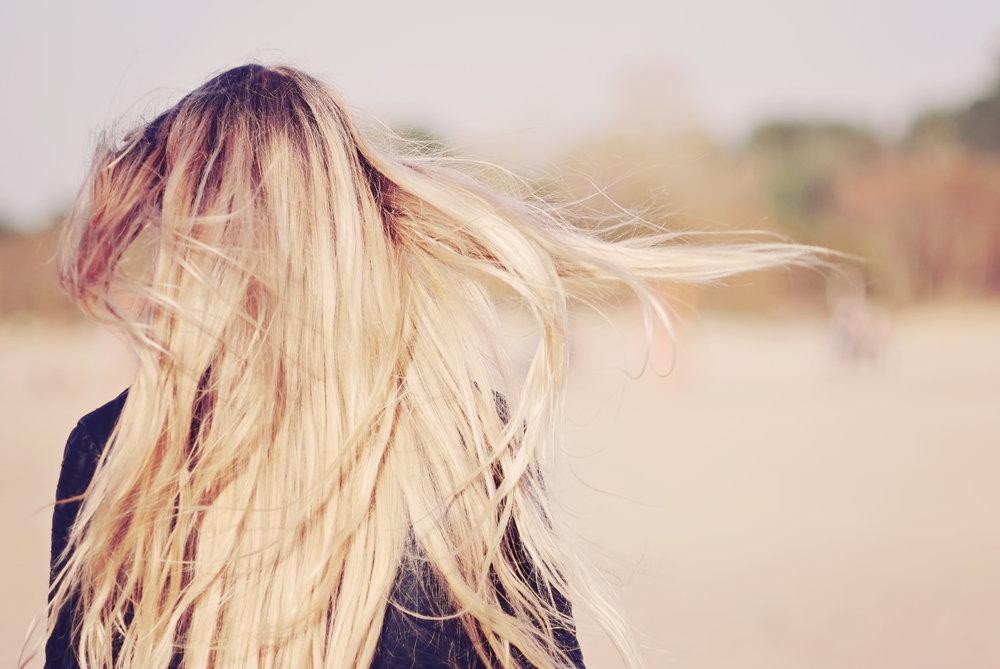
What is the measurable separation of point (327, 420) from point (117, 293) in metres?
0.45

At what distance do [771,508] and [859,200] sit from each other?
30.3 metres

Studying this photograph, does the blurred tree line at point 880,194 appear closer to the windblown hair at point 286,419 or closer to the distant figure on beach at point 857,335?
the distant figure on beach at point 857,335

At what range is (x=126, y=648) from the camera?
146 cm

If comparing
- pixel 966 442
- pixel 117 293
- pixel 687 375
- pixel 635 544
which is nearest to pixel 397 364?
pixel 117 293

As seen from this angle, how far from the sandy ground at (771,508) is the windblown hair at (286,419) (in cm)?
35

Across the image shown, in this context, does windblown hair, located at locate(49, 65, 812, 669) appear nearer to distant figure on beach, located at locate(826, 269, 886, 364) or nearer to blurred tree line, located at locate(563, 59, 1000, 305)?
distant figure on beach, located at locate(826, 269, 886, 364)

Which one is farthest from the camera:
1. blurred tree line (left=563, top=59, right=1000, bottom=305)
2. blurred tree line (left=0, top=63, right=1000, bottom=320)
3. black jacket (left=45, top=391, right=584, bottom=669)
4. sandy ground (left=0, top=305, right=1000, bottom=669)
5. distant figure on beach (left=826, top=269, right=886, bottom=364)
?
blurred tree line (left=563, top=59, right=1000, bottom=305)

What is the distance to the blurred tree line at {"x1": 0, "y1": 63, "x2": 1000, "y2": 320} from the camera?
3080 centimetres

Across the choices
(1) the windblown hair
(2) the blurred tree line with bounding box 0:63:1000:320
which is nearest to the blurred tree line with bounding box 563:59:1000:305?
(2) the blurred tree line with bounding box 0:63:1000:320

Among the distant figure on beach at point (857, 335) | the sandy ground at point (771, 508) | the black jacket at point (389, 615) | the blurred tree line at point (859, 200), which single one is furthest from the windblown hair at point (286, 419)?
the blurred tree line at point (859, 200)

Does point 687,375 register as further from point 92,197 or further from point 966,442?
point 92,197

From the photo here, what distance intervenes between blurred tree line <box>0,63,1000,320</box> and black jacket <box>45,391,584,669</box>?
25.5 metres

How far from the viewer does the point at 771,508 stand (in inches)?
340

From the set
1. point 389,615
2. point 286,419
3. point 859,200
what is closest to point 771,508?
point 389,615
